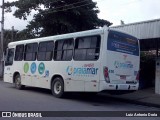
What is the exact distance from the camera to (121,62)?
1255cm

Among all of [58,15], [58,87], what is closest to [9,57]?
[58,87]

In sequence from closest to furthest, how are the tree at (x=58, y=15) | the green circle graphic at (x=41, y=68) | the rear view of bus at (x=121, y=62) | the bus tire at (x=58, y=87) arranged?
the rear view of bus at (x=121, y=62) → the bus tire at (x=58, y=87) → the green circle graphic at (x=41, y=68) → the tree at (x=58, y=15)

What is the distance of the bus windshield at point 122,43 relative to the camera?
12.2 m

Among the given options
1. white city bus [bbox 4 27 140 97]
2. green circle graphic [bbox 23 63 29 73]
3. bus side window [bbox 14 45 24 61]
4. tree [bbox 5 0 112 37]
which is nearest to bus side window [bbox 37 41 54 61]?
white city bus [bbox 4 27 140 97]

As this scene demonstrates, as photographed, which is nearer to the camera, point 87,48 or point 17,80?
point 87,48

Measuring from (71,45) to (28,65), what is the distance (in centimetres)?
390

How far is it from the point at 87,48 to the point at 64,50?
1669 millimetres

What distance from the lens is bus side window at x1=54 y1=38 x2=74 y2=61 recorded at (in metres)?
13.6

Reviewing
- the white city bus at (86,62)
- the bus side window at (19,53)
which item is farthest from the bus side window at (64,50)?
the bus side window at (19,53)

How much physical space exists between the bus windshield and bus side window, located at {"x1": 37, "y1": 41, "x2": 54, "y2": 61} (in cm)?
368

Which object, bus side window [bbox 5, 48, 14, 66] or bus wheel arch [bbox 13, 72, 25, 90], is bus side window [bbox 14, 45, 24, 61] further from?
bus wheel arch [bbox 13, 72, 25, 90]

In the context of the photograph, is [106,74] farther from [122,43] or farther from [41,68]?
[41,68]

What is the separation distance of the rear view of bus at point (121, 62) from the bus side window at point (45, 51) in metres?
3.71

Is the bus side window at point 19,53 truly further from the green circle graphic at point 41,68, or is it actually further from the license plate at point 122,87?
the license plate at point 122,87
